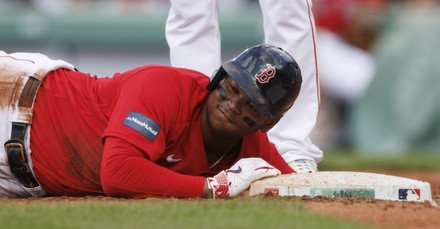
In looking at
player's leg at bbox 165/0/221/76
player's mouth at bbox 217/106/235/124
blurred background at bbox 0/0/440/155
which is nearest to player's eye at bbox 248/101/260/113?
player's mouth at bbox 217/106/235/124

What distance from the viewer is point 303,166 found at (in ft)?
21.0

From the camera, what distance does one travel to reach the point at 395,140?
46.5 feet

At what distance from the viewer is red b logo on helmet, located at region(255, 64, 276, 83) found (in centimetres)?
535

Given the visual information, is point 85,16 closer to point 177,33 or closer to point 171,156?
point 177,33

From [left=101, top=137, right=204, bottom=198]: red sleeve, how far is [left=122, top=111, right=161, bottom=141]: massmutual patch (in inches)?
3.5

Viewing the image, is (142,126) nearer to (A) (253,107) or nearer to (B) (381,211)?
(A) (253,107)

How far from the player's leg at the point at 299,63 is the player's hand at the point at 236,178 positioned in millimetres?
959

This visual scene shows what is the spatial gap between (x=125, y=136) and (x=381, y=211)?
4.26ft

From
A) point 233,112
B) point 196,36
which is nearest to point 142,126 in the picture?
point 233,112

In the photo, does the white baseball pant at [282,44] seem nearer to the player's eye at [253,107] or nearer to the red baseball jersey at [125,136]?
the red baseball jersey at [125,136]

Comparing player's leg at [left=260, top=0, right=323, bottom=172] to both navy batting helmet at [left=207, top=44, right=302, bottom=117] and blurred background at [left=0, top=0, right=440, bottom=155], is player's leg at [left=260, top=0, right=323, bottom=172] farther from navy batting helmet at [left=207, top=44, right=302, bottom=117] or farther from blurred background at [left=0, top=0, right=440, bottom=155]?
blurred background at [left=0, top=0, right=440, bottom=155]

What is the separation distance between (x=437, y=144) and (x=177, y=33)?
26.1 ft

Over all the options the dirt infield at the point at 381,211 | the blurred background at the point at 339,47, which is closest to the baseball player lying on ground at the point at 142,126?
the dirt infield at the point at 381,211

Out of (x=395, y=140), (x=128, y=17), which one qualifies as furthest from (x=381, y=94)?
(x=128, y=17)
